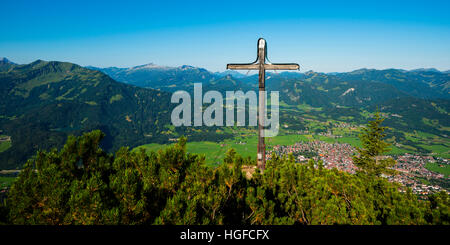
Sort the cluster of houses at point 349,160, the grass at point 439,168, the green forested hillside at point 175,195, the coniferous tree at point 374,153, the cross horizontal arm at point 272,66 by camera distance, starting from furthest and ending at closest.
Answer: the grass at point 439,168 → the cluster of houses at point 349,160 → the coniferous tree at point 374,153 → the cross horizontal arm at point 272,66 → the green forested hillside at point 175,195

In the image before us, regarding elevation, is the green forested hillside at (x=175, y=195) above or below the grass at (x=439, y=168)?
above

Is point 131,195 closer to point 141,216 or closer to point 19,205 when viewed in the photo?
point 141,216

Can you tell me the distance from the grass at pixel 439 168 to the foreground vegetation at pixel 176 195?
11271 centimetres

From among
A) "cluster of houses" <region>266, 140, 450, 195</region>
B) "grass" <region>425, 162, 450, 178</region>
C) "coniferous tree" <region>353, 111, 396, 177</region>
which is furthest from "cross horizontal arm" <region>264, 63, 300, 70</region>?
"grass" <region>425, 162, 450, 178</region>

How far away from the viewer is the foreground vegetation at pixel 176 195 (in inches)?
174

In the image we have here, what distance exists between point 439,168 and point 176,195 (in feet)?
434

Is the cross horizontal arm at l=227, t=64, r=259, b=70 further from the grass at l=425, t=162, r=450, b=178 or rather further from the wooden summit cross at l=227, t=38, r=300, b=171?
the grass at l=425, t=162, r=450, b=178

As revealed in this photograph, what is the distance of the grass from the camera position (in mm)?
84750

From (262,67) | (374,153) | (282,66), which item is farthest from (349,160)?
(262,67)

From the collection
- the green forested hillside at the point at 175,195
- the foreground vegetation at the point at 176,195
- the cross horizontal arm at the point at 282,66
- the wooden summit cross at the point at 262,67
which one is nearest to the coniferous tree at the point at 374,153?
the foreground vegetation at the point at 176,195

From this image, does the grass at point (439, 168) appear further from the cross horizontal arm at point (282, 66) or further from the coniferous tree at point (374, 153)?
the cross horizontal arm at point (282, 66)

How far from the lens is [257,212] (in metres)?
6.48

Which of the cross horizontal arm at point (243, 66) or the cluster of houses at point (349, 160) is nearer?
the cross horizontal arm at point (243, 66)
